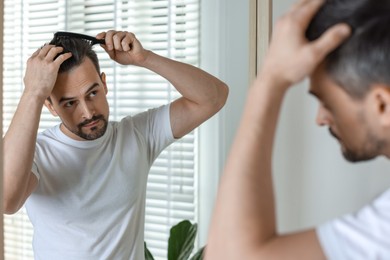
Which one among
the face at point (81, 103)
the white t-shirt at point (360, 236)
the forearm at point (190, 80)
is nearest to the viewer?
the white t-shirt at point (360, 236)

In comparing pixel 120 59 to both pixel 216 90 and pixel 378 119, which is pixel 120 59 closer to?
pixel 216 90

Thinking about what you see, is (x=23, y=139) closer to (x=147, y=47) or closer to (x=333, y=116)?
(x=147, y=47)

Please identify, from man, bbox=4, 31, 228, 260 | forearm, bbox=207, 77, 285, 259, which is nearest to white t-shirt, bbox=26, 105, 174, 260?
man, bbox=4, 31, 228, 260

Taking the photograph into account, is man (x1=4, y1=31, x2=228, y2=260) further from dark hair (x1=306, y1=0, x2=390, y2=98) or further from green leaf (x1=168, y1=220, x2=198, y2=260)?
dark hair (x1=306, y1=0, x2=390, y2=98)

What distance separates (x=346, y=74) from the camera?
48cm

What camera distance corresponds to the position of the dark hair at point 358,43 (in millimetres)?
476

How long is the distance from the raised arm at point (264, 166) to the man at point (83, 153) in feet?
1.40

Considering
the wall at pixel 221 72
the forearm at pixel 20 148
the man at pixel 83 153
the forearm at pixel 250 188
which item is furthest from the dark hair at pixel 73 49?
the forearm at pixel 250 188

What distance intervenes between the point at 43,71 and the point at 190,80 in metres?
0.28

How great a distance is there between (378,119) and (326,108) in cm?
5

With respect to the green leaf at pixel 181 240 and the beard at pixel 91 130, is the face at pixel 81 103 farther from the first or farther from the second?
the green leaf at pixel 181 240

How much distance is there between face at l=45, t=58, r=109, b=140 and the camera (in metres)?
0.90

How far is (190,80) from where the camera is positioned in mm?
1020

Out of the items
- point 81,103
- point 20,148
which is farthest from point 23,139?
point 81,103
